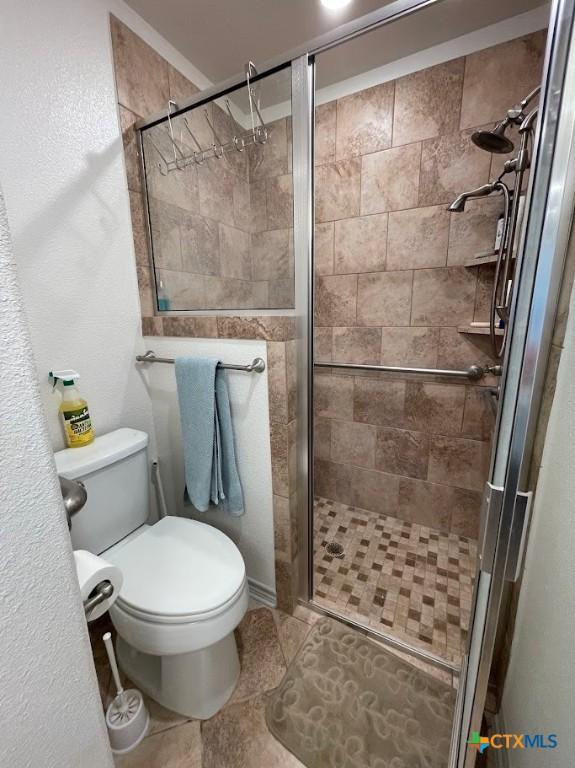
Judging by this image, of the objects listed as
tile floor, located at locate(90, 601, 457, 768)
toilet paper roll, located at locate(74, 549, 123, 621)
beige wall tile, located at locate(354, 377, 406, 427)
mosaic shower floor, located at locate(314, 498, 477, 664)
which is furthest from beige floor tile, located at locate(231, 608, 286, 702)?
beige wall tile, located at locate(354, 377, 406, 427)

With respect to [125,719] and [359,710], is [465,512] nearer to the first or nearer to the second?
[359,710]

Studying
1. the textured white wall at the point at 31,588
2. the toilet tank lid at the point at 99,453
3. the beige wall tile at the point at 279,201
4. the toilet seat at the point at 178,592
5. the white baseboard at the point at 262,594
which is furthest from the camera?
the white baseboard at the point at 262,594

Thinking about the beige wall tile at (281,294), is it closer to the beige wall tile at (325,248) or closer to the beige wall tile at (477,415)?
the beige wall tile at (325,248)

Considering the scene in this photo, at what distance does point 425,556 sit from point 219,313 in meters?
1.56

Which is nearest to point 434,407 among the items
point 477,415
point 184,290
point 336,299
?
point 477,415

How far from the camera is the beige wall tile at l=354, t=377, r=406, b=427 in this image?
5.71ft

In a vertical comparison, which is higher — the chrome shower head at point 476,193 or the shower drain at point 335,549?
the chrome shower head at point 476,193

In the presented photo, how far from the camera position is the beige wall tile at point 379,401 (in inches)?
68.6

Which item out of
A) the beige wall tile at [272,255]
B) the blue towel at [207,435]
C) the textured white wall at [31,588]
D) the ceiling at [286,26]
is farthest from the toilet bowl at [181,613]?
the ceiling at [286,26]

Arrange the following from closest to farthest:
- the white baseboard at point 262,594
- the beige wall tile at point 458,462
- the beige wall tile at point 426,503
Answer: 1. the white baseboard at point 262,594
2. the beige wall tile at point 458,462
3. the beige wall tile at point 426,503

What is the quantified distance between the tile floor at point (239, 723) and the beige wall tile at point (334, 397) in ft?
3.53

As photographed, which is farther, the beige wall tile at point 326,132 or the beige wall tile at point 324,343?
the beige wall tile at point 324,343

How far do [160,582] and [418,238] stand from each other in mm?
1793

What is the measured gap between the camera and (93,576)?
1.91 ft
